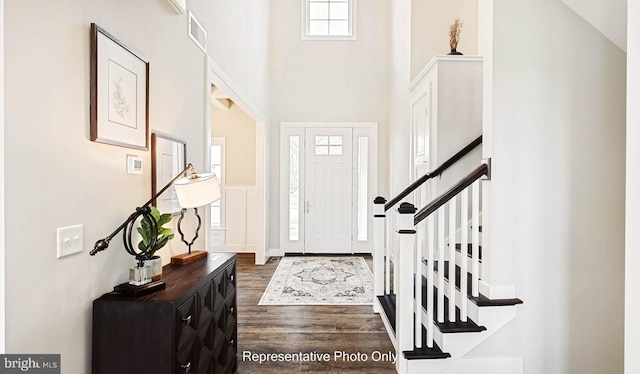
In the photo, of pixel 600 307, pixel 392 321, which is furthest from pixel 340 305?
pixel 600 307

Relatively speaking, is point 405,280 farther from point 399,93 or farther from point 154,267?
point 399,93

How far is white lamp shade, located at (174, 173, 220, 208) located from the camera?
1.75 meters

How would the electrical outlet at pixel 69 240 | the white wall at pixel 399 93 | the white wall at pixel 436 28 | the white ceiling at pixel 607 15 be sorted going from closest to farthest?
the electrical outlet at pixel 69 240 < the white ceiling at pixel 607 15 < the white wall at pixel 436 28 < the white wall at pixel 399 93

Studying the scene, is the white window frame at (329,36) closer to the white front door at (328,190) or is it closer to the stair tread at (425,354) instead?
the white front door at (328,190)

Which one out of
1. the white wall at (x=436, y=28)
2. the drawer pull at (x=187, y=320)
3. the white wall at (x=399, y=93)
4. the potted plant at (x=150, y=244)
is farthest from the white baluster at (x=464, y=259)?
the white wall at (x=436, y=28)

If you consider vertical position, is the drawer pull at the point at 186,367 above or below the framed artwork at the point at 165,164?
below

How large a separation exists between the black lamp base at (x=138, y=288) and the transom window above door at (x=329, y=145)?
14.8ft

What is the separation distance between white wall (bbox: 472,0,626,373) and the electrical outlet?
Answer: 2129mm

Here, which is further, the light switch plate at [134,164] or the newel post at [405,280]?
the newel post at [405,280]

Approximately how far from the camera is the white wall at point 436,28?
13.1 ft

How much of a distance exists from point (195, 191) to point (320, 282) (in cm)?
285

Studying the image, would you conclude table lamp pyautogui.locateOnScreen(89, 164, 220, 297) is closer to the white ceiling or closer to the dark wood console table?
the dark wood console table

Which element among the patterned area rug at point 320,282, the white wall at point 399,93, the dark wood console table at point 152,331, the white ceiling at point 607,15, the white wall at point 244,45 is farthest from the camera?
the white wall at point 399,93

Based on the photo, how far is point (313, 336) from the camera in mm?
2771
